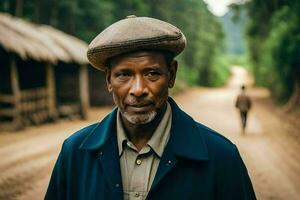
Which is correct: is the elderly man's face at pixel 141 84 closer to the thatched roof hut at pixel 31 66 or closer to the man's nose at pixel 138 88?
the man's nose at pixel 138 88

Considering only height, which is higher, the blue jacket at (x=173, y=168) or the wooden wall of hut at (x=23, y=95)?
the blue jacket at (x=173, y=168)

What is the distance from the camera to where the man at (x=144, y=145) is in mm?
2320

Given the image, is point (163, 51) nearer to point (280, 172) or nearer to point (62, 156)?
point (62, 156)

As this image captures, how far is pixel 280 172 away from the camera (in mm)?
9789

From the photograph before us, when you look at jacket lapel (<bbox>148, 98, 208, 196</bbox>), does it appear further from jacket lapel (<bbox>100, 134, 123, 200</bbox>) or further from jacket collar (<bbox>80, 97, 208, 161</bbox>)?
jacket lapel (<bbox>100, 134, 123, 200</bbox>)

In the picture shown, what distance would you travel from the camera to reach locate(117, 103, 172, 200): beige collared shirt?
2.35m

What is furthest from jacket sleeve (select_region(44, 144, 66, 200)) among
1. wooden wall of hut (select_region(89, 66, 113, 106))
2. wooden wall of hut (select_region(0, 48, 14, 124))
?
wooden wall of hut (select_region(89, 66, 113, 106))

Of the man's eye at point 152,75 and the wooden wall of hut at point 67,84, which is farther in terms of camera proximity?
the wooden wall of hut at point 67,84

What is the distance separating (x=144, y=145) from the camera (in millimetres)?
2525

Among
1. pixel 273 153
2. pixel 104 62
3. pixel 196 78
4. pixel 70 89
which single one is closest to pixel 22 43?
pixel 70 89

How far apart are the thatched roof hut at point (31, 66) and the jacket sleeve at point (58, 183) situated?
12.6 metres

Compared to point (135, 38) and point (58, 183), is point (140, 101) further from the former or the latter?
point (58, 183)

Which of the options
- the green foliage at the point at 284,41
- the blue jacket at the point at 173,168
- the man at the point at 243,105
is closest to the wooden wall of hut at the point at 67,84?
the man at the point at 243,105

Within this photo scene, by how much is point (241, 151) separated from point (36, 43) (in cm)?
901
